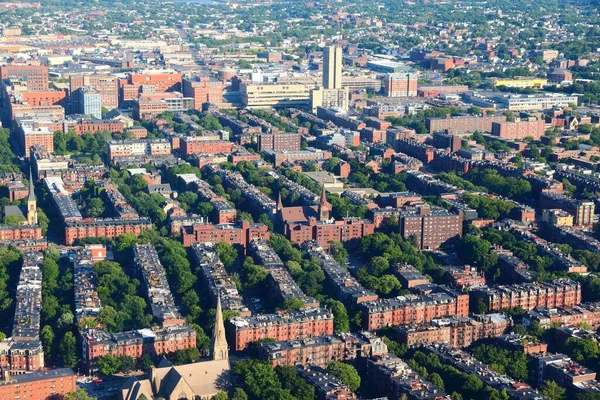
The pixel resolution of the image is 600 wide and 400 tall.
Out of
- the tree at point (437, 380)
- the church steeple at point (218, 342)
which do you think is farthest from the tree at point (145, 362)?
the tree at point (437, 380)

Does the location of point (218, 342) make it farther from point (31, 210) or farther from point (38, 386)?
point (31, 210)

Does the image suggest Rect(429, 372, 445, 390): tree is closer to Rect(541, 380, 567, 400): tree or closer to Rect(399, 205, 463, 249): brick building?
Rect(541, 380, 567, 400): tree

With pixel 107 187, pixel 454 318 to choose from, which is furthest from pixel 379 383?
pixel 107 187

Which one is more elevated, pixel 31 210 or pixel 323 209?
pixel 323 209

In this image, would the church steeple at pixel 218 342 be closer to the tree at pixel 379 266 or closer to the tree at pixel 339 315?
the tree at pixel 339 315

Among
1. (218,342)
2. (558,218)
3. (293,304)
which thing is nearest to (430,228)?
(558,218)

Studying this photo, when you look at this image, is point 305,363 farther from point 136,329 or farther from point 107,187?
point 107,187

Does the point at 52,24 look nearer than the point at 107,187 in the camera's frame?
No

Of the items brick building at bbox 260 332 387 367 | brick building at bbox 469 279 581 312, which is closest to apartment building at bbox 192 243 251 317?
brick building at bbox 260 332 387 367
